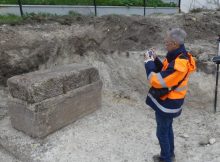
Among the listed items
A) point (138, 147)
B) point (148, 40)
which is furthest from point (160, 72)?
point (148, 40)

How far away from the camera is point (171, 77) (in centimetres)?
397

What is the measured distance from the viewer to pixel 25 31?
272 inches

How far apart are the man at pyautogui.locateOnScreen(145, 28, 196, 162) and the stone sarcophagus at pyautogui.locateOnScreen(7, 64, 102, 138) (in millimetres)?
1649

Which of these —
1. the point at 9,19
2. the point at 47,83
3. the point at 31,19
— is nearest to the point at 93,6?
the point at 31,19

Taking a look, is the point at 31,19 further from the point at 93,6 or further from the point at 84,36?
the point at 93,6

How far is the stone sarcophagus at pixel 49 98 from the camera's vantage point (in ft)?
16.8

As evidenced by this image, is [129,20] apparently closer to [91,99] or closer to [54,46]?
[54,46]

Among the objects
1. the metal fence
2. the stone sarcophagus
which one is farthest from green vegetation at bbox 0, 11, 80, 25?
the stone sarcophagus

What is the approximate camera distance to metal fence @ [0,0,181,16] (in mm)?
9273

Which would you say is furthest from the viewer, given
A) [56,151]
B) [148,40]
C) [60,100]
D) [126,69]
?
[148,40]

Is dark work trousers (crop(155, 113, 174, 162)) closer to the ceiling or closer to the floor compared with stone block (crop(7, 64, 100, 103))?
closer to the floor

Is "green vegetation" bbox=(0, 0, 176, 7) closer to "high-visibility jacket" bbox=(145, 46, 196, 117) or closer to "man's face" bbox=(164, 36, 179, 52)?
"high-visibility jacket" bbox=(145, 46, 196, 117)

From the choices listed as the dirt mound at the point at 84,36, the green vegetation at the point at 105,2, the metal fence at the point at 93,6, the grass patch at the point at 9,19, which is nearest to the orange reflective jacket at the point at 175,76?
the dirt mound at the point at 84,36

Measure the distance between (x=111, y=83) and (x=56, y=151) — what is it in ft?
8.03
